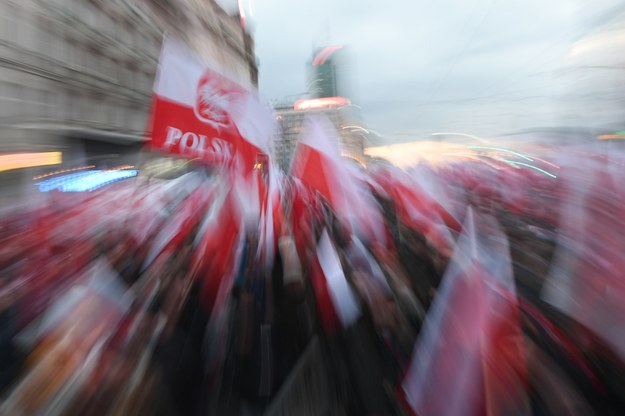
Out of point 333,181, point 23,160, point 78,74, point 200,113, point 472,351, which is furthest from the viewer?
point 78,74

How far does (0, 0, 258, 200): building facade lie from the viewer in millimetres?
10164

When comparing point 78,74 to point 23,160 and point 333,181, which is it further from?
point 333,181

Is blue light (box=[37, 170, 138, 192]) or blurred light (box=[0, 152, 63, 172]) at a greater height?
blue light (box=[37, 170, 138, 192])

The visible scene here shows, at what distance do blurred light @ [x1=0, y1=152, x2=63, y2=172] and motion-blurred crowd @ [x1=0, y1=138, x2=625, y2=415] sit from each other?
Answer: 6.56 metres

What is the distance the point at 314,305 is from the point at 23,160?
955 centimetres

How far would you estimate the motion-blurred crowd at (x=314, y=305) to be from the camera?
4.57 feet

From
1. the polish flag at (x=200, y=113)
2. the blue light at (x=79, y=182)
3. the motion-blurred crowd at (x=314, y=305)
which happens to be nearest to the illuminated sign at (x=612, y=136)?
the motion-blurred crowd at (x=314, y=305)

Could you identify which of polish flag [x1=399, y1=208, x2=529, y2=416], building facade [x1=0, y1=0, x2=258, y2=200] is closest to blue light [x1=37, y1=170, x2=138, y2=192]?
building facade [x1=0, y1=0, x2=258, y2=200]

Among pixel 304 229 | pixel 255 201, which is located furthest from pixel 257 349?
pixel 255 201

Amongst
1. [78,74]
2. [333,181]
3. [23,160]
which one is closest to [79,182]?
[23,160]

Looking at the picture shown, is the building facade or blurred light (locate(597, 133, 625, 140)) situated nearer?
blurred light (locate(597, 133, 625, 140))

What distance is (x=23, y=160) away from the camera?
920cm

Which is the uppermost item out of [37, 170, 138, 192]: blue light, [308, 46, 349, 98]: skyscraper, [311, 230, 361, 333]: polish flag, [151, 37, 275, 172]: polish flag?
[308, 46, 349, 98]: skyscraper

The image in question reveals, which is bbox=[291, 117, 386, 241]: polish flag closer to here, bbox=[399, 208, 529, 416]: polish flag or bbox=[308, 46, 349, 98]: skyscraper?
bbox=[399, 208, 529, 416]: polish flag
